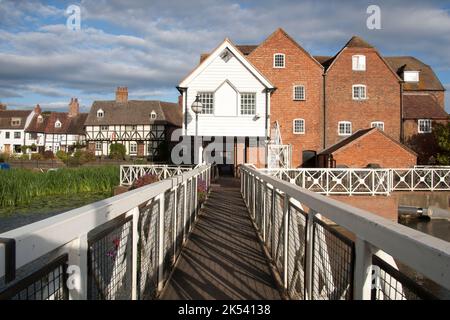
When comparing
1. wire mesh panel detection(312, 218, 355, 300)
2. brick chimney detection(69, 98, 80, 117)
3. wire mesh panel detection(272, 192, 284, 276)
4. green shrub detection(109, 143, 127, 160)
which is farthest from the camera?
brick chimney detection(69, 98, 80, 117)

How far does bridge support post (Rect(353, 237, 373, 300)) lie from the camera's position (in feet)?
7.43

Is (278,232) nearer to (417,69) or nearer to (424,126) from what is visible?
(424,126)

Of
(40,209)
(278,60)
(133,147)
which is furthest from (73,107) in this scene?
(40,209)

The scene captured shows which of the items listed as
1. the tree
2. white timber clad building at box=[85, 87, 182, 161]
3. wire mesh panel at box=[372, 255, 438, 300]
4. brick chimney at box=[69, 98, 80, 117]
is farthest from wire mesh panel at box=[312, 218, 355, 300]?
brick chimney at box=[69, 98, 80, 117]

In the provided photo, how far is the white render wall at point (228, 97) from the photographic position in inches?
994

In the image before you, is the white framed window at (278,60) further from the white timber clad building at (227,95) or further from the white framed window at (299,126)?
the white timber clad building at (227,95)

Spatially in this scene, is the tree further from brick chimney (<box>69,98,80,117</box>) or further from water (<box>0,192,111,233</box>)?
brick chimney (<box>69,98,80,117</box>)

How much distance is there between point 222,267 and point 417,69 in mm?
39195

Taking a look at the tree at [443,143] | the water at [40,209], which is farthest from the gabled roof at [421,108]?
the water at [40,209]

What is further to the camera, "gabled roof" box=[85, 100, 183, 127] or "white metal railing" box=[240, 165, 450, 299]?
"gabled roof" box=[85, 100, 183, 127]

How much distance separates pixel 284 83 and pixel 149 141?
93.9 feet

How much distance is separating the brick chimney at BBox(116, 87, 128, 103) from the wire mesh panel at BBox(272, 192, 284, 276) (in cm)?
5717

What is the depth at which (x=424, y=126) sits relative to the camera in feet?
116
